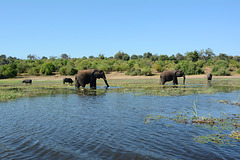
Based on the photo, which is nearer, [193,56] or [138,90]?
[138,90]

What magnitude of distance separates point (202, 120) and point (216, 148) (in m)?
2.89

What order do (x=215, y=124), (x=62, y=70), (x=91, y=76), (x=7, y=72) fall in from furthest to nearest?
1. (x=62, y=70)
2. (x=7, y=72)
3. (x=91, y=76)
4. (x=215, y=124)

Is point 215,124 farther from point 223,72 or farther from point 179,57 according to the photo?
point 179,57

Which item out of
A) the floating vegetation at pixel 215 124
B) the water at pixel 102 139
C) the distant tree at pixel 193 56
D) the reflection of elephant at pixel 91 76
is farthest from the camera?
the distant tree at pixel 193 56

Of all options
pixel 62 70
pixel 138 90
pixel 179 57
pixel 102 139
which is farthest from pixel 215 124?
pixel 179 57

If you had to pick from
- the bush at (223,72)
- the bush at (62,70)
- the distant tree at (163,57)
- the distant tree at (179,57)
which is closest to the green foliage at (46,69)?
the bush at (62,70)

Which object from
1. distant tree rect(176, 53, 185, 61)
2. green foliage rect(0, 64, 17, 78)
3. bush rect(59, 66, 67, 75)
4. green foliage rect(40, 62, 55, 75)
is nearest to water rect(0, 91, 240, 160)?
green foliage rect(0, 64, 17, 78)

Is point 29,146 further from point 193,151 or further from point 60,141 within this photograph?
point 193,151

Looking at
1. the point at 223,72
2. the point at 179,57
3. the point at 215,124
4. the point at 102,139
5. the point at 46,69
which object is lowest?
the point at 102,139

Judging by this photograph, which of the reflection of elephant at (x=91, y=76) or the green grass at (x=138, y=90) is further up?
the reflection of elephant at (x=91, y=76)

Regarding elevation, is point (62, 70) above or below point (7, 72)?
above

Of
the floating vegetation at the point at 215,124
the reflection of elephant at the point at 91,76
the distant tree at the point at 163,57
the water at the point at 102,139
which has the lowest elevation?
the water at the point at 102,139

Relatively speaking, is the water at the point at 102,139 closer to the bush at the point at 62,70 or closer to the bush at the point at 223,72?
the bush at the point at 223,72

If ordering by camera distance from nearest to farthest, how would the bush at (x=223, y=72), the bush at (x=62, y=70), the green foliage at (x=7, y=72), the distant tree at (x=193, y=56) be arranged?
the green foliage at (x=7, y=72)
the bush at (x=223, y=72)
the bush at (x=62, y=70)
the distant tree at (x=193, y=56)
